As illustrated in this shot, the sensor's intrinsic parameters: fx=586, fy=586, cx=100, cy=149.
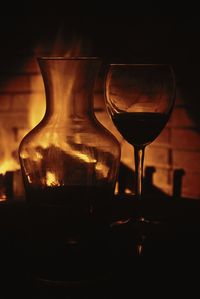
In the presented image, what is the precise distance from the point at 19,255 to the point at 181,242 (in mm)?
230

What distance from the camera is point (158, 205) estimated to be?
1.07 m

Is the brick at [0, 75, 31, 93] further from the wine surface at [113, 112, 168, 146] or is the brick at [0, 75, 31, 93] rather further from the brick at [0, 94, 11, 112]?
the wine surface at [113, 112, 168, 146]

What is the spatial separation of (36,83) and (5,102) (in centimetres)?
11

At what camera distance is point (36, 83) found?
5.78 feet

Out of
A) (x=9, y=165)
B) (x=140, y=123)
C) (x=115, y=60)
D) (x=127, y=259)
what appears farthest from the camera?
(x=9, y=165)

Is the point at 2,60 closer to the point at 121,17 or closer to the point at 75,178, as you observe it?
the point at 121,17

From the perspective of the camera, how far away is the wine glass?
33.6 inches

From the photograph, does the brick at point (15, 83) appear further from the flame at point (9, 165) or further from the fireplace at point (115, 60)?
the flame at point (9, 165)

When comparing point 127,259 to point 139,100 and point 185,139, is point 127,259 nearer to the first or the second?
point 139,100

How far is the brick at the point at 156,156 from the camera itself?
172 cm

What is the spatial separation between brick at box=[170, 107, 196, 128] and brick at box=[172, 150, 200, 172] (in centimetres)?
8

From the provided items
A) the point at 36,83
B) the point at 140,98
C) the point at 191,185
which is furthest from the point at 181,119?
the point at 140,98

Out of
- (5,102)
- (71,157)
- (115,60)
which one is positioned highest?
(115,60)

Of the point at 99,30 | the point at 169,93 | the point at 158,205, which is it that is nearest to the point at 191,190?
the point at 99,30
